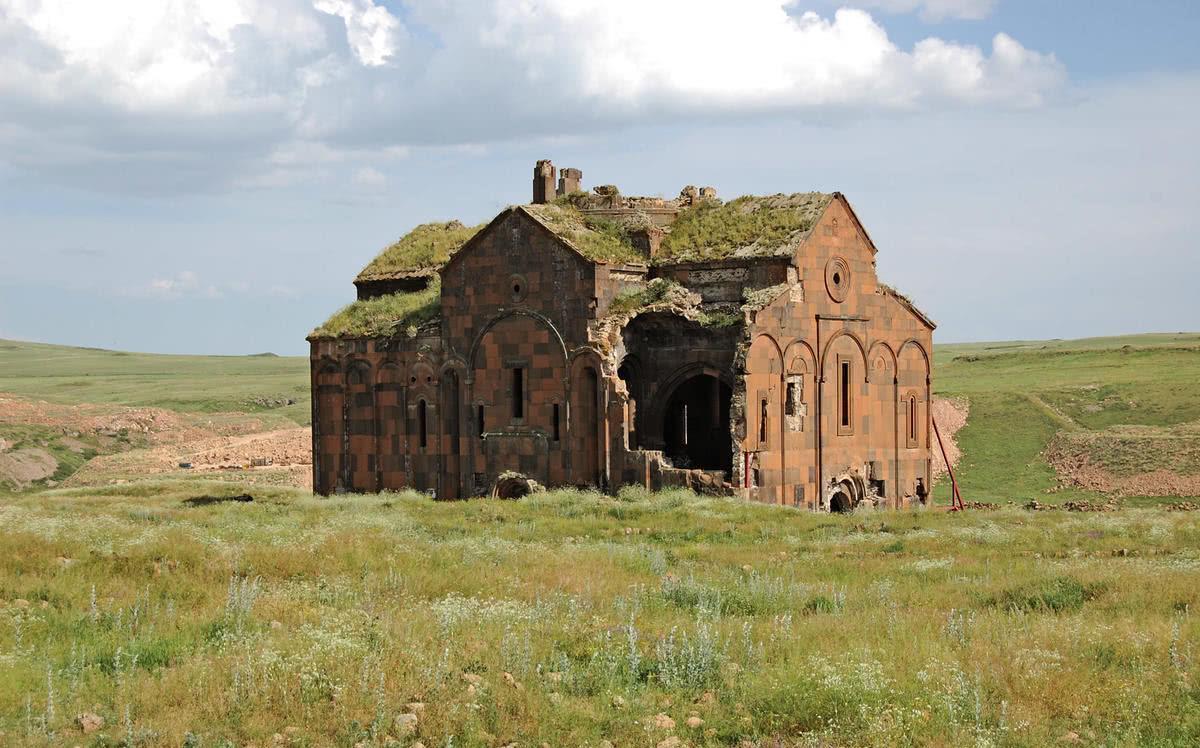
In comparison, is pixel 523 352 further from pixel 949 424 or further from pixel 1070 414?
pixel 1070 414

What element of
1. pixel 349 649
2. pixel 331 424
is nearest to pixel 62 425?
pixel 331 424

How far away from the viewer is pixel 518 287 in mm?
30594

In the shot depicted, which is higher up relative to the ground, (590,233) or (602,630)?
(590,233)

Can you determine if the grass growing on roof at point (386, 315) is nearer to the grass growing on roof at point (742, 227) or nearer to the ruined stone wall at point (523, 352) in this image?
the ruined stone wall at point (523, 352)

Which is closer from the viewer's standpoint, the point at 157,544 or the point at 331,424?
the point at 157,544

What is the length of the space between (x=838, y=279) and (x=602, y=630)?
65.1 feet

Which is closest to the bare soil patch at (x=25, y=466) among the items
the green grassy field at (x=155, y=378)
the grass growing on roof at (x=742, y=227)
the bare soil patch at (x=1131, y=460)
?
the green grassy field at (x=155, y=378)

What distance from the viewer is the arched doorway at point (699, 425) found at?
30828mm

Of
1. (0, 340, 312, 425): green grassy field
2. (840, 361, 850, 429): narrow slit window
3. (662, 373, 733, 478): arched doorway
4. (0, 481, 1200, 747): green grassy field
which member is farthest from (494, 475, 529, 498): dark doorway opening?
(0, 340, 312, 425): green grassy field

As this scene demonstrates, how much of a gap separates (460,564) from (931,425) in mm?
20621

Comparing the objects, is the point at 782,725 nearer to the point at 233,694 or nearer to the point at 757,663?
the point at 757,663

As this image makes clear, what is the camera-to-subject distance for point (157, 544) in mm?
15789

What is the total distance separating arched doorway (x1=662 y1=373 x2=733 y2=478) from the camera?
30828 mm

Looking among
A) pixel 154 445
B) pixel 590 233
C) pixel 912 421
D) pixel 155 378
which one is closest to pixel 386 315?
pixel 590 233
